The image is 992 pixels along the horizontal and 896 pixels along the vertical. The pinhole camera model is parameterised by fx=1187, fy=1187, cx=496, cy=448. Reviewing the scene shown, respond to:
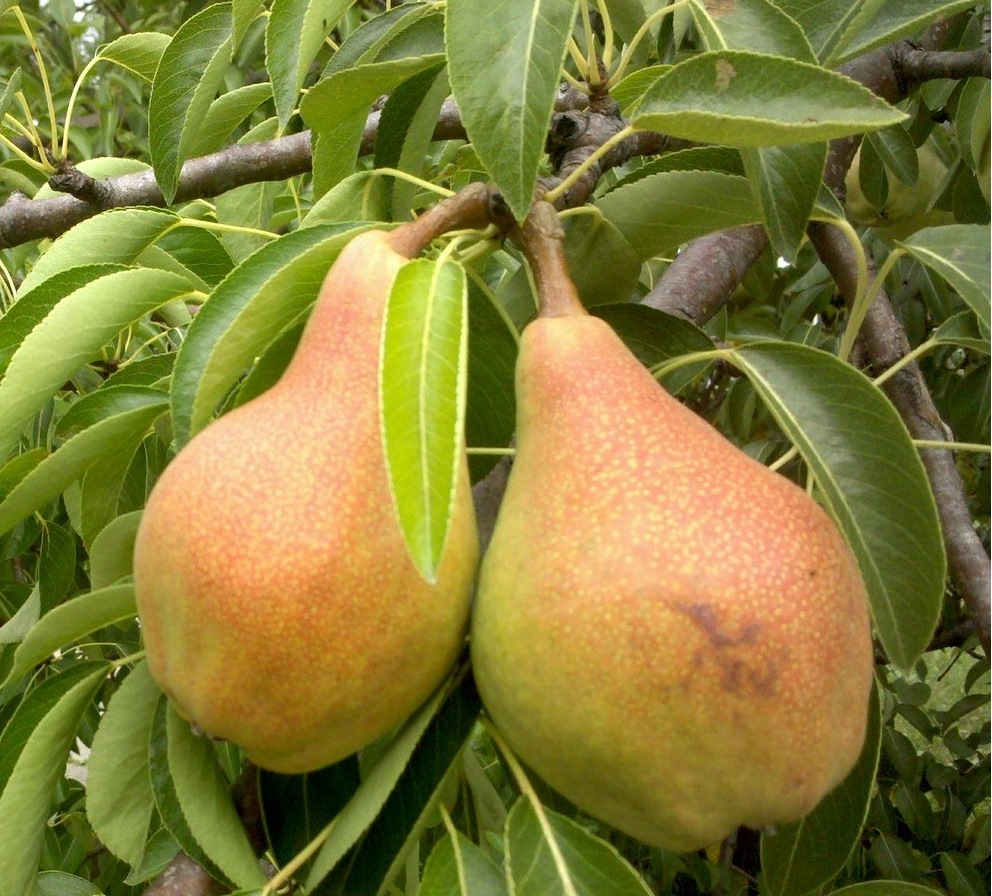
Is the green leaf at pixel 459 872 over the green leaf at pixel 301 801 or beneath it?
beneath

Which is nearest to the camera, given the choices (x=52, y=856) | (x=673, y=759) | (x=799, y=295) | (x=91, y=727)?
(x=673, y=759)

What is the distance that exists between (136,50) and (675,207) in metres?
1.06

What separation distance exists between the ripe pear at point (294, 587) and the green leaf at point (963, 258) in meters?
0.42

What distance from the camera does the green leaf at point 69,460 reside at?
0.87 metres

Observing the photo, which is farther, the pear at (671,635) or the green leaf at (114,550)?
the green leaf at (114,550)

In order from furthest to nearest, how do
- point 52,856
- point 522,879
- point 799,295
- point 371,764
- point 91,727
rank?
point 799,295 < point 91,727 < point 52,856 < point 371,764 < point 522,879

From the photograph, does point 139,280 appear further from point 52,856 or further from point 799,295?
point 799,295

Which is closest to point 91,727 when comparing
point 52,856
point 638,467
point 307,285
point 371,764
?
point 52,856

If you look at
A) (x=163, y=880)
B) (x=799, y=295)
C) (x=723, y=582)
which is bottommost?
(x=799, y=295)

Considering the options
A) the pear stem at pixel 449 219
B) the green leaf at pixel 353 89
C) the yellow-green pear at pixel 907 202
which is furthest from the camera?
the yellow-green pear at pixel 907 202

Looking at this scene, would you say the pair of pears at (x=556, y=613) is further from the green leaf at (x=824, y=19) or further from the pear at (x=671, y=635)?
the green leaf at (x=824, y=19)

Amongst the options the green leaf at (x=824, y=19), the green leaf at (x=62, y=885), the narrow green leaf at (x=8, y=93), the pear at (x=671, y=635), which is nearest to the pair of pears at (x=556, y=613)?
the pear at (x=671, y=635)

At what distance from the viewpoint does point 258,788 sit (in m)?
0.87

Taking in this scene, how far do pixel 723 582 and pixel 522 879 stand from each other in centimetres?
25
